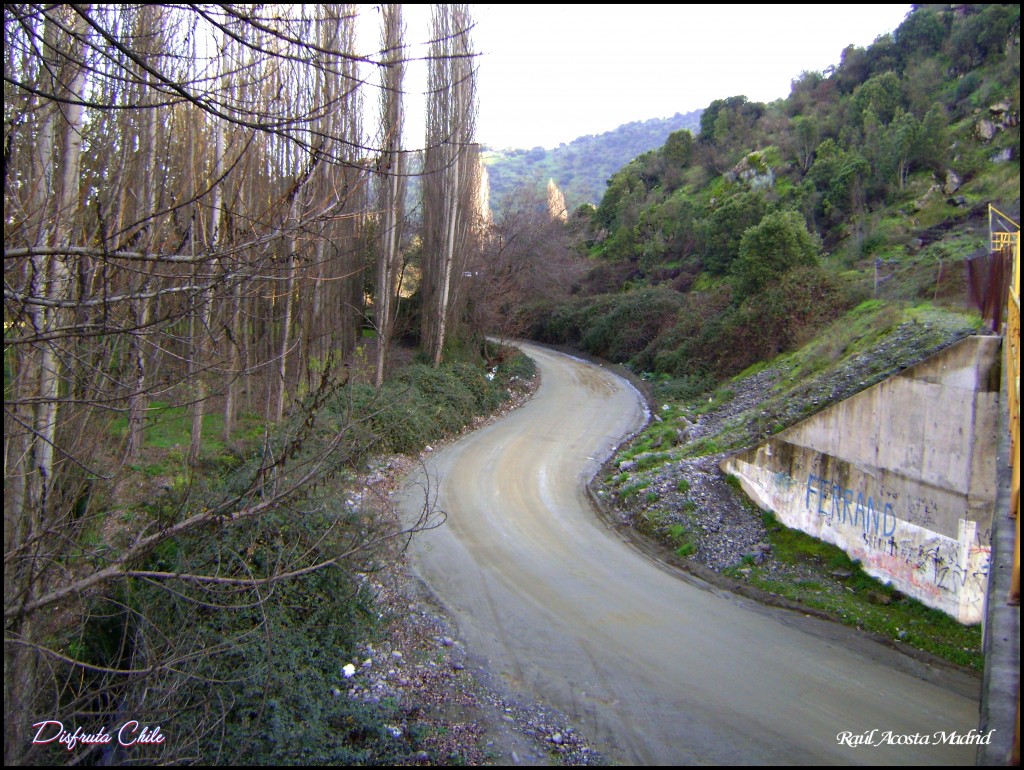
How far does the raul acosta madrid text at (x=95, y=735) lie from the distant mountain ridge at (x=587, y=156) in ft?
260

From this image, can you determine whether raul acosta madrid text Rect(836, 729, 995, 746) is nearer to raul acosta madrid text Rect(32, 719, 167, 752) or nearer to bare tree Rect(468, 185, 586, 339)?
raul acosta madrid text Rect(32, 719, 167, 752)

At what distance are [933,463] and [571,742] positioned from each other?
653cm

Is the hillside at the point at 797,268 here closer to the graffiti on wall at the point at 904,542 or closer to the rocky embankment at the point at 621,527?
the rocky embankment at the point at 621,527

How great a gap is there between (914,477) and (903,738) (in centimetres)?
414

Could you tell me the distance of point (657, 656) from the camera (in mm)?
8172

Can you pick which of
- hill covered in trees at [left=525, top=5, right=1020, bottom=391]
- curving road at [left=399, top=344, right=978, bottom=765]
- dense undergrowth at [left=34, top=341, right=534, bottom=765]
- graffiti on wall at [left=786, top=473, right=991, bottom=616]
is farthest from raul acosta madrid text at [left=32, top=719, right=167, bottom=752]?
hill covered in trees at [left=525, top=5, right=1020, bottom=391]

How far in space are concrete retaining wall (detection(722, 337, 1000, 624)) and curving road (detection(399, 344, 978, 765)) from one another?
1.52 meters

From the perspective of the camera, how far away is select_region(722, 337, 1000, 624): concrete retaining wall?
29.1 ft

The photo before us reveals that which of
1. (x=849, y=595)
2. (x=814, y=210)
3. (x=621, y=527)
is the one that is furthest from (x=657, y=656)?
(x=814, y=210)

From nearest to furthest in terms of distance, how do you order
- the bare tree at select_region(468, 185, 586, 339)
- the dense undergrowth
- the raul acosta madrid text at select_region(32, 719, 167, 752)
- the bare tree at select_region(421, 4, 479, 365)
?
the raul acosta madrid text at select_region(32, 719, 167, 752)
the dense undergrowth
the bare tree at select_region(421, 4, 479, 365)
the bare tree at select_region(468, 185, 586, 339)

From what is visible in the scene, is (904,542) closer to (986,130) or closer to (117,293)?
(117,293)

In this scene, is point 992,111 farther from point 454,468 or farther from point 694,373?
point 454,468

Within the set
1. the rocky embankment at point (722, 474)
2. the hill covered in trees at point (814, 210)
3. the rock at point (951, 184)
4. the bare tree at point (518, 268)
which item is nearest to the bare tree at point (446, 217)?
the bare tree at point (518, 268)

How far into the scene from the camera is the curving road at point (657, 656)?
658 cm
